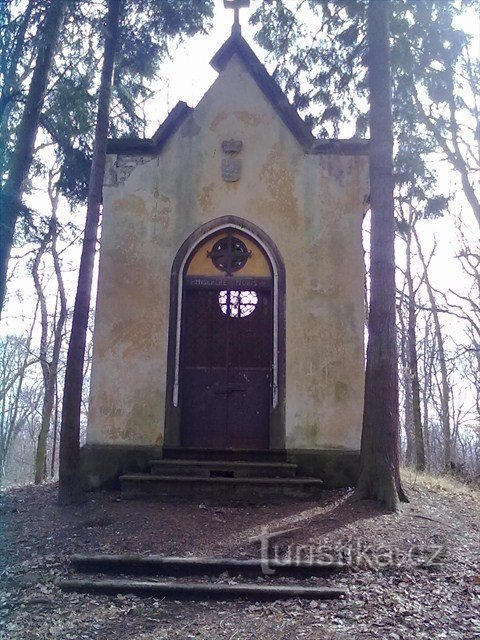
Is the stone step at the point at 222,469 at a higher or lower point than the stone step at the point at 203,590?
higher

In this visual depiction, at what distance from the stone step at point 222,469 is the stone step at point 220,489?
14.2 inches

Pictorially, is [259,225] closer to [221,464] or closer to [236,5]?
[221,464]

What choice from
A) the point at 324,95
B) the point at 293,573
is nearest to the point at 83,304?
the point at 293,573

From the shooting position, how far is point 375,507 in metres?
7.40

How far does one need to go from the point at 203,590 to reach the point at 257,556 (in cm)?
91

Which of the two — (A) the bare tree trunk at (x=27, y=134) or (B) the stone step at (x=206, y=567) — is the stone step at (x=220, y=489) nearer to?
(B) the stone step at (x=206, y=567)

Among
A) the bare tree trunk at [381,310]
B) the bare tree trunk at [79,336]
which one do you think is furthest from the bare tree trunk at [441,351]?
the bare tree trunk at [79,336]

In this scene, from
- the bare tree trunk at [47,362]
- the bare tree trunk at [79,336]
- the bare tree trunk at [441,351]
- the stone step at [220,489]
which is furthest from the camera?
the bare tree trunk at [441,351]

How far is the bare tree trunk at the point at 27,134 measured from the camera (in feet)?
30.4

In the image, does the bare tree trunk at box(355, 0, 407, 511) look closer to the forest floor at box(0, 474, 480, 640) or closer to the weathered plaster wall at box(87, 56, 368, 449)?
the forest floor at box(0, 474, 480, 640)

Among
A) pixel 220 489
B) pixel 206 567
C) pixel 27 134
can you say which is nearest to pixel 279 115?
pixel 27 134

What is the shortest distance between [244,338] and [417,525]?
423 cm

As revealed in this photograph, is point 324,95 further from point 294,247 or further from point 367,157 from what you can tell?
point 294,247

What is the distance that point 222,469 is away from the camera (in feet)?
28.5
